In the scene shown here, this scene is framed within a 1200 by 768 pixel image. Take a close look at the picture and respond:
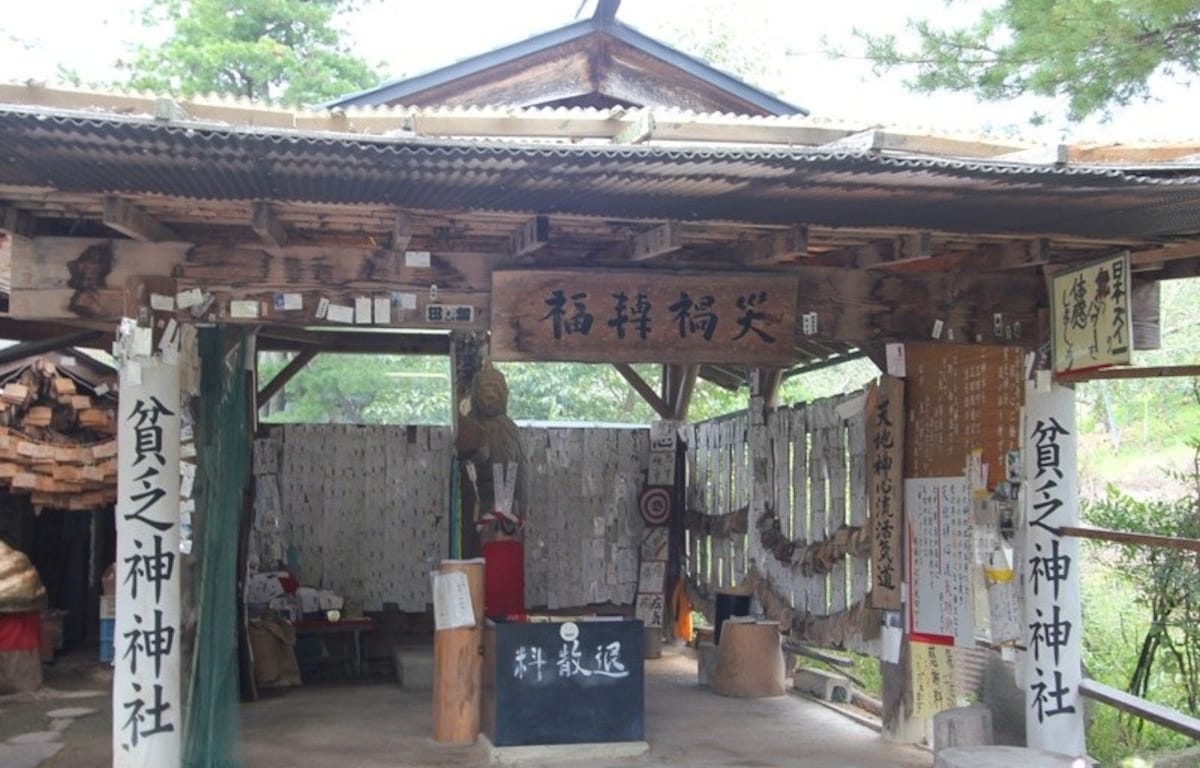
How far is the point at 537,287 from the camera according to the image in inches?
261

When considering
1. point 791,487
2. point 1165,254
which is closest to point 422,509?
point 791,487

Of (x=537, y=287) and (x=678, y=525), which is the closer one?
(x=537, y=287)

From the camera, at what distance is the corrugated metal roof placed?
4664 millimetres

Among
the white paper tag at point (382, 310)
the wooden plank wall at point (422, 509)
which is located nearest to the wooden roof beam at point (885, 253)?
the white paper tag at point (382, 310)

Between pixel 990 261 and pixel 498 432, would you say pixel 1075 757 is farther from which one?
pixel 498 432

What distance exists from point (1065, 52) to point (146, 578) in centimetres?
637

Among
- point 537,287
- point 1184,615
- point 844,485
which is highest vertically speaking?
point 537,287

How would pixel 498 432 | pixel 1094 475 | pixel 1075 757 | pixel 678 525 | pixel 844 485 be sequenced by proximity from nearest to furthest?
pixel 1075 757
pixel 844 485
pixel 498 432
pixel 678 525
pixel 1094 475

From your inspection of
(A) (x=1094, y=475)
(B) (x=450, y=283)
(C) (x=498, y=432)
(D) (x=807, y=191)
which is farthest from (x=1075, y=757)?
(A) (x=1094, y=475)

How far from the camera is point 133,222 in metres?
5.81

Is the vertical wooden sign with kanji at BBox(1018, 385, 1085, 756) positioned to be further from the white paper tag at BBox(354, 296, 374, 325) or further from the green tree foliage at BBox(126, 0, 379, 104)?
the green tree foliage at BBox(126, 0, 379, 104)

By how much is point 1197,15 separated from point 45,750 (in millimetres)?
8683

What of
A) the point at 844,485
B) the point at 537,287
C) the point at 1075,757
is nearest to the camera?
the point at 1075,757

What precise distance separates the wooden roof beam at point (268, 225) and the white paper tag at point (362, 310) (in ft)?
1.67
